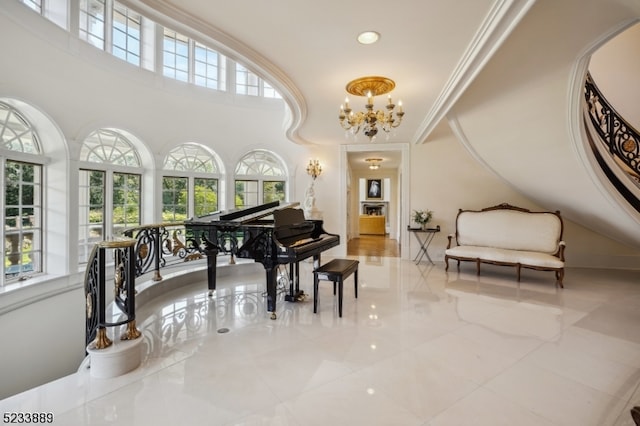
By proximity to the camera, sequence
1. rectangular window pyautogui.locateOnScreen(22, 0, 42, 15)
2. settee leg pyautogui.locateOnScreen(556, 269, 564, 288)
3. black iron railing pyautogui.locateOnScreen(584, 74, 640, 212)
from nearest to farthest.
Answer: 1. black iron railing pyautogui.locateOnScreen(584, 74, 640, 212)
2. rectangular window pyautogui.locateOnScreen(22, 0, 42, 15)
3. settee leg pyautogui.locateOnScreen(556, 269, 564, 288)

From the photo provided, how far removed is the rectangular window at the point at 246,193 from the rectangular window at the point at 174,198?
3.67 ft

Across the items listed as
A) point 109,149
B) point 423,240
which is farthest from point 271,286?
point 423,240

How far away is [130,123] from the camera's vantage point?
16.8 feet

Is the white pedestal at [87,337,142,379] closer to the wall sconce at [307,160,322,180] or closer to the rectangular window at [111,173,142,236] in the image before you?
the rectangular window at [111,173,142,236]

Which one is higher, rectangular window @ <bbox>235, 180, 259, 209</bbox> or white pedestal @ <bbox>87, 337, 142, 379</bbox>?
rectangular window @ <bbox>235, 180, 259, 209</bbox>

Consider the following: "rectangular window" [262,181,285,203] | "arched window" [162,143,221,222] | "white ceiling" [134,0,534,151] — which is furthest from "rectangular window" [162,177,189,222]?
"white ceiling" [134,0,534,151]

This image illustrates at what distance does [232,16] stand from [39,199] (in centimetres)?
423

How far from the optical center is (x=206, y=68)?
21.5 ft

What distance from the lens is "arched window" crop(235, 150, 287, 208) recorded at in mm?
6746

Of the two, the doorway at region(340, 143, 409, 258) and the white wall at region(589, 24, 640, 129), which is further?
the doorway at region(340, 143, 409, 258)

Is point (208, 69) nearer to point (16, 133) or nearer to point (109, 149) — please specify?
point (109, 149)

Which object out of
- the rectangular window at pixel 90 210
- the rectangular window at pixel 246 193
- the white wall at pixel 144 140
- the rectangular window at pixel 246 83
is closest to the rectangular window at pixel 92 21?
the white wall at pixel 144 140

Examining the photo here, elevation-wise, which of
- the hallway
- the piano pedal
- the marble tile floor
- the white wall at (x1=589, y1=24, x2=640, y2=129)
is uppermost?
the white wall at (x1=589, y1=24, x2=640, y2=129)

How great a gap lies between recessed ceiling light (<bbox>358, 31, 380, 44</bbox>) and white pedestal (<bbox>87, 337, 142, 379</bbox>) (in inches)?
128
